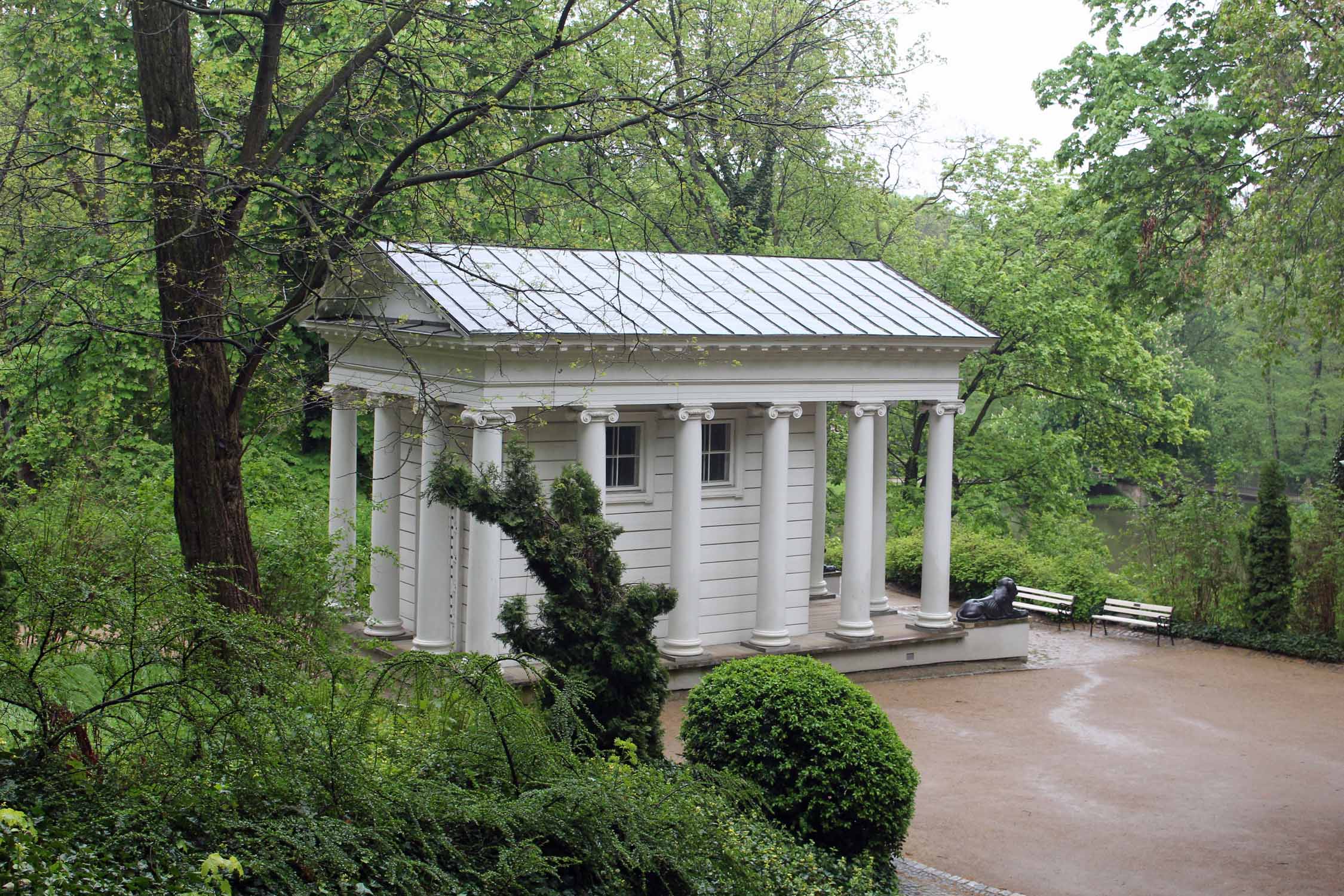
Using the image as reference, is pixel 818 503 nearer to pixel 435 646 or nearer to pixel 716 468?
pixel 716 468

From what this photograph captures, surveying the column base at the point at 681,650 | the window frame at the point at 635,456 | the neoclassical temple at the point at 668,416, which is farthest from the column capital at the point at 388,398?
the column base at the point at 681,650

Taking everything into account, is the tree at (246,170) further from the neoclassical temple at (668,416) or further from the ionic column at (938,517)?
the ionic column at (938,517)

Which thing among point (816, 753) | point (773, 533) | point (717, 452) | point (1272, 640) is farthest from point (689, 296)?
point (1272, 640)

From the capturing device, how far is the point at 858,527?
1808cm

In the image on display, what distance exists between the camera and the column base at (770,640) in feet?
57.0

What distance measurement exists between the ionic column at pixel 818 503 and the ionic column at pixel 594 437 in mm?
4010

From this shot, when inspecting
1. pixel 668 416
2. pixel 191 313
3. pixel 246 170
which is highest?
pixel 246 170

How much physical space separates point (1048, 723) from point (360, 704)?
39.3ft

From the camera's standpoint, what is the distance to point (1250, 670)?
773 inches

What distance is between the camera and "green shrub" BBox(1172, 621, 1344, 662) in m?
20.2

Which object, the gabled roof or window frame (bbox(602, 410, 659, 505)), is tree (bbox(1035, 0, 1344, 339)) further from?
window frame (bbox(602, 410, 659, 505))

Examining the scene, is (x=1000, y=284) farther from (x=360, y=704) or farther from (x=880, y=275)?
(x=360, y=704)

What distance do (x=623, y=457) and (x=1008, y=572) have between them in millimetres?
10178

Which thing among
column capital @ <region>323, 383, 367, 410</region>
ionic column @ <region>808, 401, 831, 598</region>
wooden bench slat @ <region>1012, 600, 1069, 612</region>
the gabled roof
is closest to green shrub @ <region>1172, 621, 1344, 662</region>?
wooden bench slat @ <region>1012, 600, 1069, 612</region>
